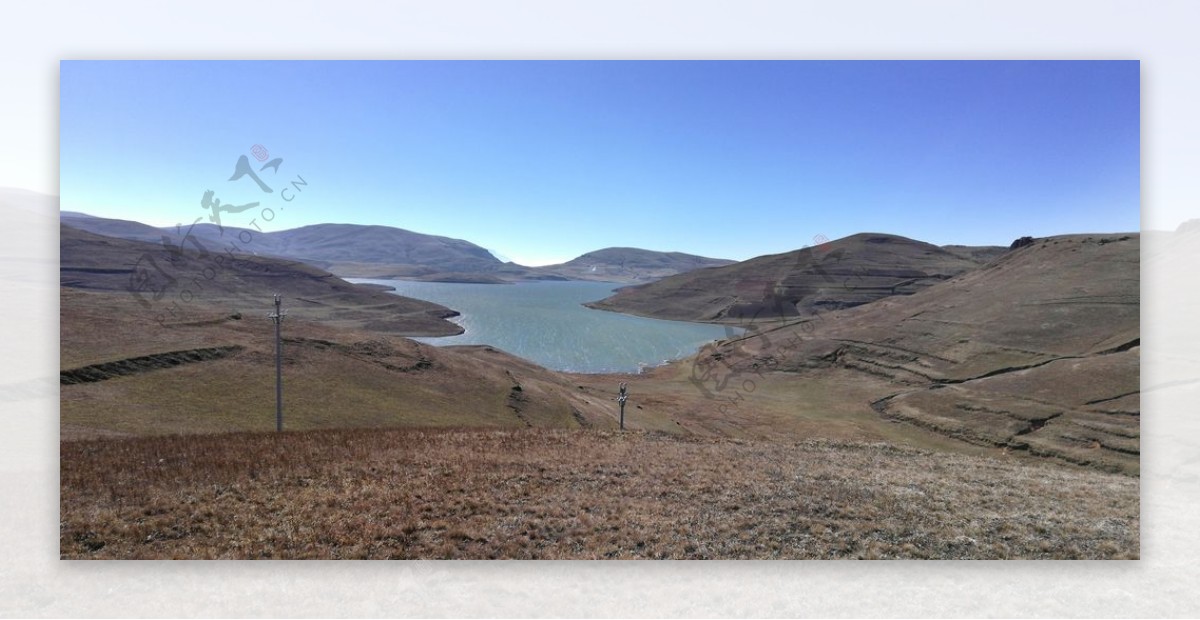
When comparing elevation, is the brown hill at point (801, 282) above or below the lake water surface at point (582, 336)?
above

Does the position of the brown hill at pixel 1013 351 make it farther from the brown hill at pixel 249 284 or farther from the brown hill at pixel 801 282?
the brown hill at pixel 249 284

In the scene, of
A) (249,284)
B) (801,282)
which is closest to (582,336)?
(801,282)

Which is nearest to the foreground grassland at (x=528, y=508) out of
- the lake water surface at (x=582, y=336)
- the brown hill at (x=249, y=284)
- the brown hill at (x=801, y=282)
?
the lake water surface at (x=582, y=336)

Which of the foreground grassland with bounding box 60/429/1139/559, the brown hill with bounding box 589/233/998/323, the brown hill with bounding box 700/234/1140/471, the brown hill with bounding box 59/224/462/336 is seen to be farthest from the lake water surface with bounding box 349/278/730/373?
the foreground grassland with bounding box 60/429/1139/559

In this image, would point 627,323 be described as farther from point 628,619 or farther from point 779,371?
point 628,619

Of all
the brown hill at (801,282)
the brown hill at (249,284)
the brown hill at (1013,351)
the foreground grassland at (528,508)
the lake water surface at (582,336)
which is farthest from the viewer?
the brown hill at (801,282)

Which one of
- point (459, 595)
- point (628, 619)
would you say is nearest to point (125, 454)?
point (459, 595)

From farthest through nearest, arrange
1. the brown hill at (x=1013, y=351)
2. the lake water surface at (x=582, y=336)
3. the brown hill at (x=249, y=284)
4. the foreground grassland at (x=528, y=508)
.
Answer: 1. the lake water surface at (x=582, y=336)
2. the brown hill at (x=249, y=284)
3. the brown hill at (x=1013, y=351)
4. the foreground grassland at (x=528, y=508)

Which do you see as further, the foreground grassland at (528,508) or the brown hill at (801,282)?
the brown hill at (801,282)
